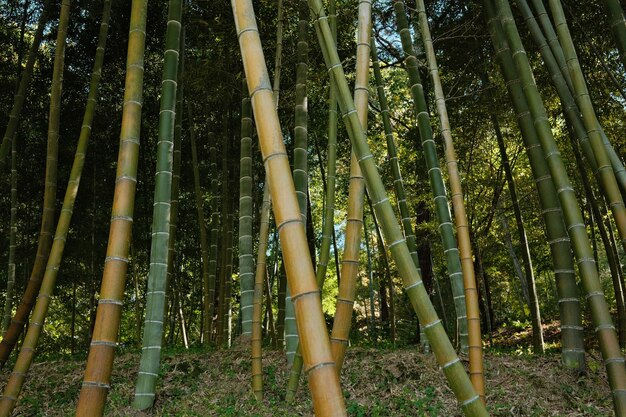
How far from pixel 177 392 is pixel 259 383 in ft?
2.47

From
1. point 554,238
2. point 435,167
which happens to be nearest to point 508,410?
point 554,238

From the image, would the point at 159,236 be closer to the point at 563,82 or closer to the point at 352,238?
the point at 352,238

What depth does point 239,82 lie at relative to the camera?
19.5 ft

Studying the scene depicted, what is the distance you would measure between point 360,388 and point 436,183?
1.63m

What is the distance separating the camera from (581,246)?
105 inches

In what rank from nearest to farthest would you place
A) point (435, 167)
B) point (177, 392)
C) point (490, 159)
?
point (435, 167) → point (177, 392) → point (490, 159)

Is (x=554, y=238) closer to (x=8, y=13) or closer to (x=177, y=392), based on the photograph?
(x=177, y=392)

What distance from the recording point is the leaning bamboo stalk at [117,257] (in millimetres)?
1872

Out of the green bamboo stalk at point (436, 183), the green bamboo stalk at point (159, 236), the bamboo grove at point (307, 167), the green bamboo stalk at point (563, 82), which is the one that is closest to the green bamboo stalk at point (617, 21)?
the bamboo grove at point (307, 167)

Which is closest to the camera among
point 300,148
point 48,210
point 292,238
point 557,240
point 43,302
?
point 292,238

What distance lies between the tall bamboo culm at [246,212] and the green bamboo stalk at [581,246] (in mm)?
2134

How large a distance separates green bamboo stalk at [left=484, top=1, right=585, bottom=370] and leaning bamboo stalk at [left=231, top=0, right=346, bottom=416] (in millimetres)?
2439

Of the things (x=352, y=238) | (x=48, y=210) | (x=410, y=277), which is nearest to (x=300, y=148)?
(x=48, y=210)

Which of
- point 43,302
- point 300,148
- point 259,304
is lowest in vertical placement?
point 43,302
